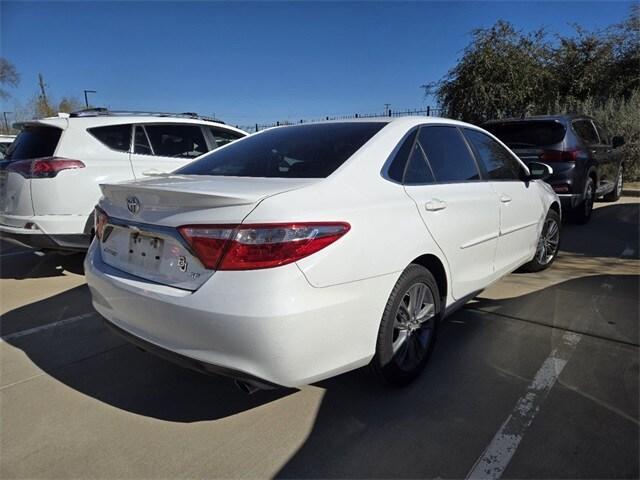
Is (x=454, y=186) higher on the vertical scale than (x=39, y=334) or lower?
higher

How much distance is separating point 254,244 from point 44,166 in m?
3.59

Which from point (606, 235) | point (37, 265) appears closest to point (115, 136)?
point (37, 265)

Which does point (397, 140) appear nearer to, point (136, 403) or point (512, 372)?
point (512, 372)

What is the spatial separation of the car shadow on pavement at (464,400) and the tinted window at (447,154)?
45.8 inches

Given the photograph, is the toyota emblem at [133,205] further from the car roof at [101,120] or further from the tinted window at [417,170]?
the car roof at [101,120]

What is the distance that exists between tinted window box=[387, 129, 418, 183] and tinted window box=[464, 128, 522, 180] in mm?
917

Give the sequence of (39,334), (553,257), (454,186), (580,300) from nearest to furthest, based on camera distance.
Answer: (454,186) → (39,334) → (580,300) → (553,257)

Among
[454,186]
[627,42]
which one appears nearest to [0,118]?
[627,42]

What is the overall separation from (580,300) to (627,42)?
14.3 m

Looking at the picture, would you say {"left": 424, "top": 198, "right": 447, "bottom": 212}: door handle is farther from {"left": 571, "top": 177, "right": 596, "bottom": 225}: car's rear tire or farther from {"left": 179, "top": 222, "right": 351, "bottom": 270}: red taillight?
{"left": 571, "top": 177, "right": 596, "bottom": 225}: car's rear tire

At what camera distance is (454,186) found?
3045 millimetres

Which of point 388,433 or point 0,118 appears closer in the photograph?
point 388,433

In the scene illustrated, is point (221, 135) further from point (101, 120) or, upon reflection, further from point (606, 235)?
point (606, 235)

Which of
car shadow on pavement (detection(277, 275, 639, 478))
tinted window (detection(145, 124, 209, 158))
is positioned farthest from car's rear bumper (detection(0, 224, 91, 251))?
car shadow on pavement (detection(277, 275, 639, 478))
